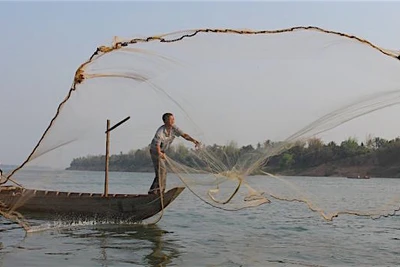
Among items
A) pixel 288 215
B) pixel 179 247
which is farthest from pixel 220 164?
pixel 288 215

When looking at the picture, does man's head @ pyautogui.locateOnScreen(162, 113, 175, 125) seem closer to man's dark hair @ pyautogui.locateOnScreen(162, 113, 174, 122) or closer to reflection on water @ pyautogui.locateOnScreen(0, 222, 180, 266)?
man's dark hair @ pyautogui.locateOnScreen(162, 113, 174, 122)

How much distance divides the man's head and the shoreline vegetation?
1.68 ft

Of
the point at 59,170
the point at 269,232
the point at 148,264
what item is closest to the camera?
the point at 148,264

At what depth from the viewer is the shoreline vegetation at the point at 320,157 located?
30.5 ft

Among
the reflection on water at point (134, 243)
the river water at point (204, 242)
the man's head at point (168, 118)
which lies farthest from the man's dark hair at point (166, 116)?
the reflection on water at point (134, 243)

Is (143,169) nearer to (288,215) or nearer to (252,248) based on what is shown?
(252,248)

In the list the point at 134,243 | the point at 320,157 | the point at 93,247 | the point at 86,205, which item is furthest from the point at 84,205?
the point at 320,157

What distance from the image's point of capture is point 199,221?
16.2 metres

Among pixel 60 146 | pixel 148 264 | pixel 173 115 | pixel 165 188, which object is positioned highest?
pixel 173 115

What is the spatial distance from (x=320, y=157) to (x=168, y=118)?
3198 millimetres

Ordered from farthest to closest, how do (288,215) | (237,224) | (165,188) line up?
(288,215)
(237,224)
(165,188)

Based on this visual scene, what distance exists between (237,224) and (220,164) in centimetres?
633

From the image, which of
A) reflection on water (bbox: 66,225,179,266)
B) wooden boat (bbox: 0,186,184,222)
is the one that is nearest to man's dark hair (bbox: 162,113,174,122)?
wooden boat (bbox: 0,186,184,222)

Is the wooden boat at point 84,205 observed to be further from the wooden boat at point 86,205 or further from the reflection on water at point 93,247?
the reflection on water at point 93,247
